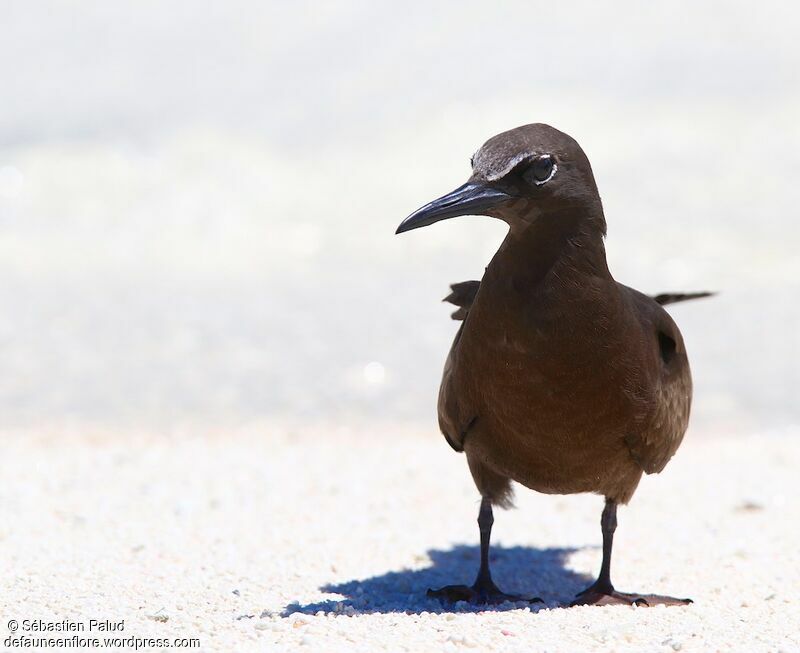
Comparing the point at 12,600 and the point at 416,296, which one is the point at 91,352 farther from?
the point at 12,600

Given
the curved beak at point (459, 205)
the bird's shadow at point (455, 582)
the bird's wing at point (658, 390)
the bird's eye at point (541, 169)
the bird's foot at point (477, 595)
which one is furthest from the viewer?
the bird's foot at point (477, 595)

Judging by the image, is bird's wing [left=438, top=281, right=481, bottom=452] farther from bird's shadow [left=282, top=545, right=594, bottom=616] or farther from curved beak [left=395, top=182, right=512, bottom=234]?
curved beak [left=395, top=182, right=512, bottom=234]

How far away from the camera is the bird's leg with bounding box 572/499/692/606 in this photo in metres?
6.25

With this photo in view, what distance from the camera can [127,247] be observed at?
55.1 ft

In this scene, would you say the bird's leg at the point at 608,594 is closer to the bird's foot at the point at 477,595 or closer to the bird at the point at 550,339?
the bird's foot at the point at 477,595

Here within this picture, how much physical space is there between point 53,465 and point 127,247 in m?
7.38

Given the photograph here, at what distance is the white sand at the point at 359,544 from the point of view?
5215mm

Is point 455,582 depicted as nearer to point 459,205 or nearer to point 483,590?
point 483,590

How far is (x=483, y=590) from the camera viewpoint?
21.4ft

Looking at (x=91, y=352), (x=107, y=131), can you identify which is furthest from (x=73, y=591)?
(x=107, y=131)

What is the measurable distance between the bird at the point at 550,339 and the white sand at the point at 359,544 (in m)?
0.82

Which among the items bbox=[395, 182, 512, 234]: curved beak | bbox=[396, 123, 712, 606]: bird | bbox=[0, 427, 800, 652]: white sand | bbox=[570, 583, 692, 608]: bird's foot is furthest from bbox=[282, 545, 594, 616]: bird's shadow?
bbox=[395, 182, 512, 234]: curved beak

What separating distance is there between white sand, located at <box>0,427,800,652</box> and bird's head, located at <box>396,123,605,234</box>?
187cm

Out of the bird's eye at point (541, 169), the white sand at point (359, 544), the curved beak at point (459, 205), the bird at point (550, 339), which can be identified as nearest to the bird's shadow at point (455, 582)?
the white sand at point (359, 544)
